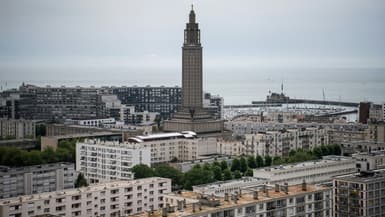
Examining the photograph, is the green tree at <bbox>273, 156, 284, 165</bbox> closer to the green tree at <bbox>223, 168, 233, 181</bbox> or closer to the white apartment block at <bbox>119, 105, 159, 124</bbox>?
the green tree at <bbox>223, 168, 233, 181</bbox>

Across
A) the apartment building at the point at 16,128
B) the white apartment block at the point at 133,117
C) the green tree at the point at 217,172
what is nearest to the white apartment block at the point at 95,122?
the apartment building at the point at 16,128

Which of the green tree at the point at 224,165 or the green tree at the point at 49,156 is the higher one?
the green tree at the point at 49,156

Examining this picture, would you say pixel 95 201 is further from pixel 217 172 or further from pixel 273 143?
pixel 273 143

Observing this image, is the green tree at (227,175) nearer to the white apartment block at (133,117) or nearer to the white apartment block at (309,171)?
the white apartment block at (309,171)

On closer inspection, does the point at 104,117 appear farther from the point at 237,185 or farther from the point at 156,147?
the point at 237,185

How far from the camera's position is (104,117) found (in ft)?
57.7

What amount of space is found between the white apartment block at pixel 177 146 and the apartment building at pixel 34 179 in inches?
102

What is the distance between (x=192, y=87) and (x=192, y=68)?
0.39 m

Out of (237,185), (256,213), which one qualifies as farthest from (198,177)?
(256,213)

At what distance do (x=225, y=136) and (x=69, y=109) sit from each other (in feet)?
21.6

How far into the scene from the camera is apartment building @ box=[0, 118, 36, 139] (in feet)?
46.0

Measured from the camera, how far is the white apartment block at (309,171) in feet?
28.0

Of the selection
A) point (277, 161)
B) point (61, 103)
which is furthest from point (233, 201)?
point (61, 103)

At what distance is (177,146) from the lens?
1188 cm
